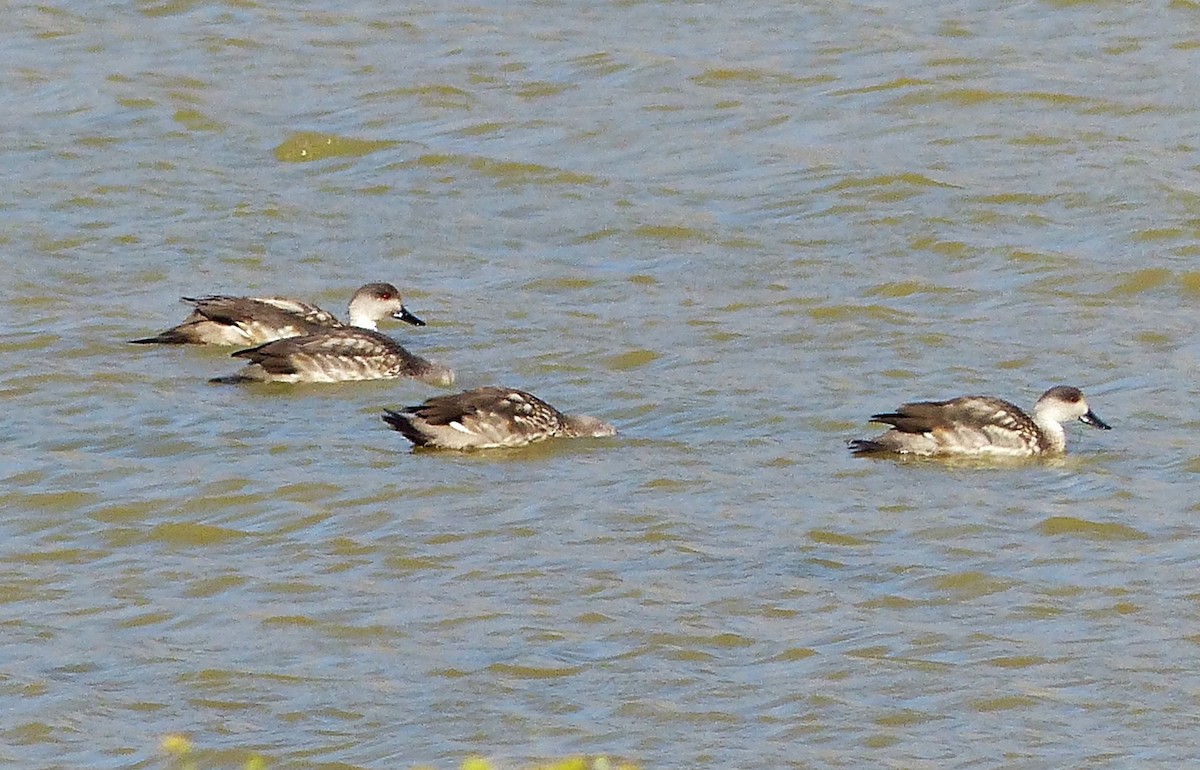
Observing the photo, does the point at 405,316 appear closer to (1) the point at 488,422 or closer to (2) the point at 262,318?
Result: (2) the point at 262,318

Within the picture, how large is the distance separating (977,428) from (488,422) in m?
2.38

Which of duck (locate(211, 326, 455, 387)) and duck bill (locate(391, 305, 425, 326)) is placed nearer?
duck (locate(211, 326, 455, 387))

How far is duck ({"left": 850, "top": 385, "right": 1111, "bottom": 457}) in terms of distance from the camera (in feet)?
39.6

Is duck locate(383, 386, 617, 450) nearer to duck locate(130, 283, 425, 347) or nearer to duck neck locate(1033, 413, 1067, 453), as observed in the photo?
duck locate(130, 283, 425, 347)

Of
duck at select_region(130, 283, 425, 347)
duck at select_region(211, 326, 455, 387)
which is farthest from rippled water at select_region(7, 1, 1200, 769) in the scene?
duck at select_region(130, 283, 425, 347)

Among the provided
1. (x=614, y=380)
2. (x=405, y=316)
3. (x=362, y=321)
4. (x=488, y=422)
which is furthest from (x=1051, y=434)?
(x=362, y=321)

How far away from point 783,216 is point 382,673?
26.7ft

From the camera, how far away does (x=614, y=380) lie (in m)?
13.6

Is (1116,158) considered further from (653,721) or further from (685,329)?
(653,721)

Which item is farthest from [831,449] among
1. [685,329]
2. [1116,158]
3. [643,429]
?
[1116,158]

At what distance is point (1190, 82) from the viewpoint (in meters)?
18.9

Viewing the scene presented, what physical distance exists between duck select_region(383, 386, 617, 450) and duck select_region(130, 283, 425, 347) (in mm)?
2000

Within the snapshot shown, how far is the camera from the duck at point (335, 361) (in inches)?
532

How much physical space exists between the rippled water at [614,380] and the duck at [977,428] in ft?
0.46
